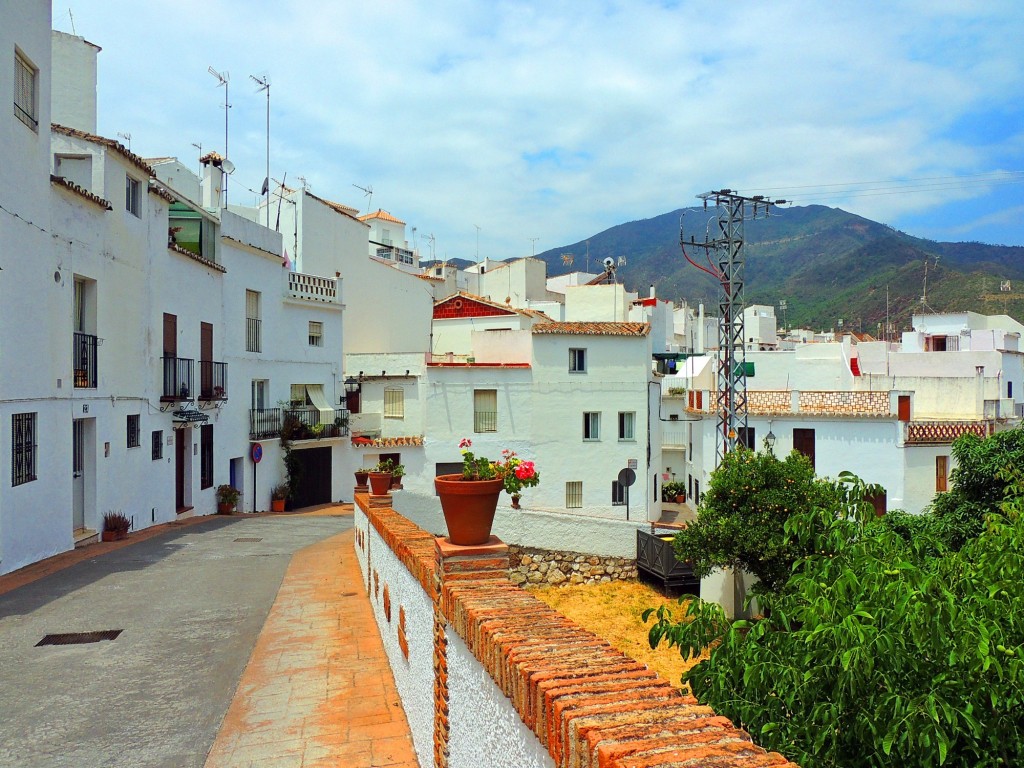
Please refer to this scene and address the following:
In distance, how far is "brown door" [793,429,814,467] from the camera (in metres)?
28.3

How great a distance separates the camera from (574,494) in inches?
1199

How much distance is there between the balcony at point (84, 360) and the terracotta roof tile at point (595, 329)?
17.8 meters

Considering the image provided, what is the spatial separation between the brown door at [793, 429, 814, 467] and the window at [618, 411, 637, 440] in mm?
6247

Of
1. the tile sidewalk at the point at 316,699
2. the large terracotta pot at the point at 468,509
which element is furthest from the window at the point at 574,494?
the large terracotta pot at the point at 468,509

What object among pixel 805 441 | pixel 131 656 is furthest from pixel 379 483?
pixel 805 441

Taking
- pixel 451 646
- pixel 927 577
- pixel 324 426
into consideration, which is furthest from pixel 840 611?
pixel 324 426

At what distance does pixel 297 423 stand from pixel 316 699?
21.7 meters

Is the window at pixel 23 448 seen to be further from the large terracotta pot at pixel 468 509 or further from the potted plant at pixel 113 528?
the large terracotta pot at pixel 468 509

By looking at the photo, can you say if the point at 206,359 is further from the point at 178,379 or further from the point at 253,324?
the point at 253,324

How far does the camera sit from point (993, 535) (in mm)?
5215

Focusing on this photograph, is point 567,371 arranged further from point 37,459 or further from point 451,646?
point 451,646

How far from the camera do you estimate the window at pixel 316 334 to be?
29181mm

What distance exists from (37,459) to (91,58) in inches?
527

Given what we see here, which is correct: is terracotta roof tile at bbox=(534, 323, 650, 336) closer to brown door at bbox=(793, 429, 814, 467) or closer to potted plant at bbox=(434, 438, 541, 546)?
brown door at bbox=(793, 429, 814, 467)
